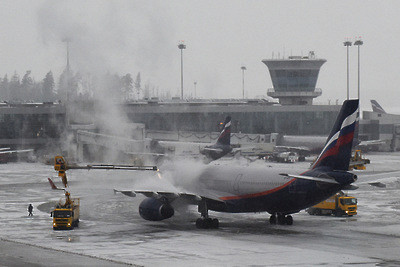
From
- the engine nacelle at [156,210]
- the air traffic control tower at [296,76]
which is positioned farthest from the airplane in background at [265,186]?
the air traffic control tower at [296,76]

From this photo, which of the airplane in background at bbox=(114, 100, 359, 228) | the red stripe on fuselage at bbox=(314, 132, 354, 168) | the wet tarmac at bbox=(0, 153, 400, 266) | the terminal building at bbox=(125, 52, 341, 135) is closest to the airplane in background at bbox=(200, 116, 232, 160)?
the wet tarmac at bbox=(0, 153, 400, 266)

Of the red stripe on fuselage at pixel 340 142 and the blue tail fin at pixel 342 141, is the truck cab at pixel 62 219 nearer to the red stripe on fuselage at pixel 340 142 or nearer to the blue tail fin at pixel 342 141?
the blue tail fin at pixel 342 141

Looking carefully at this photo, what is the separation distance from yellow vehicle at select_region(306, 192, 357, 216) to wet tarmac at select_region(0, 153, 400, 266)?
0.92 meters

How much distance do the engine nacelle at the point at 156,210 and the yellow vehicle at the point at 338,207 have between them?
1522 cm

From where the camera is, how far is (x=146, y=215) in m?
60.2

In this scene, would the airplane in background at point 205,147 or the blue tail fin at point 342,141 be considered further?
the airplane in background at point 205,147

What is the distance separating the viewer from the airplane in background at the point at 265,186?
2121 inches

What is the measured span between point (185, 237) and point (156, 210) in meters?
6.86

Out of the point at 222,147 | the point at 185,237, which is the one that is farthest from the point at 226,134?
the point at 185,237

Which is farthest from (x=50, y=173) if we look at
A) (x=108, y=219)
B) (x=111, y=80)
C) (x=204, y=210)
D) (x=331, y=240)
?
(x=331, y=240)

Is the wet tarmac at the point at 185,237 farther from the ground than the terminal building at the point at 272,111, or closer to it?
closer to it

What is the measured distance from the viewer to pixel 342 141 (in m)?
54.1

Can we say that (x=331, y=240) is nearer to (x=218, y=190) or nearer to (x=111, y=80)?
(x=218, y=190)

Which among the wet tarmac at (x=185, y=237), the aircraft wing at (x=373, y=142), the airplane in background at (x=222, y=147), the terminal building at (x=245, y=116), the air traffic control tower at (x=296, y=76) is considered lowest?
the wet tarmac at (x=185, y=237)
